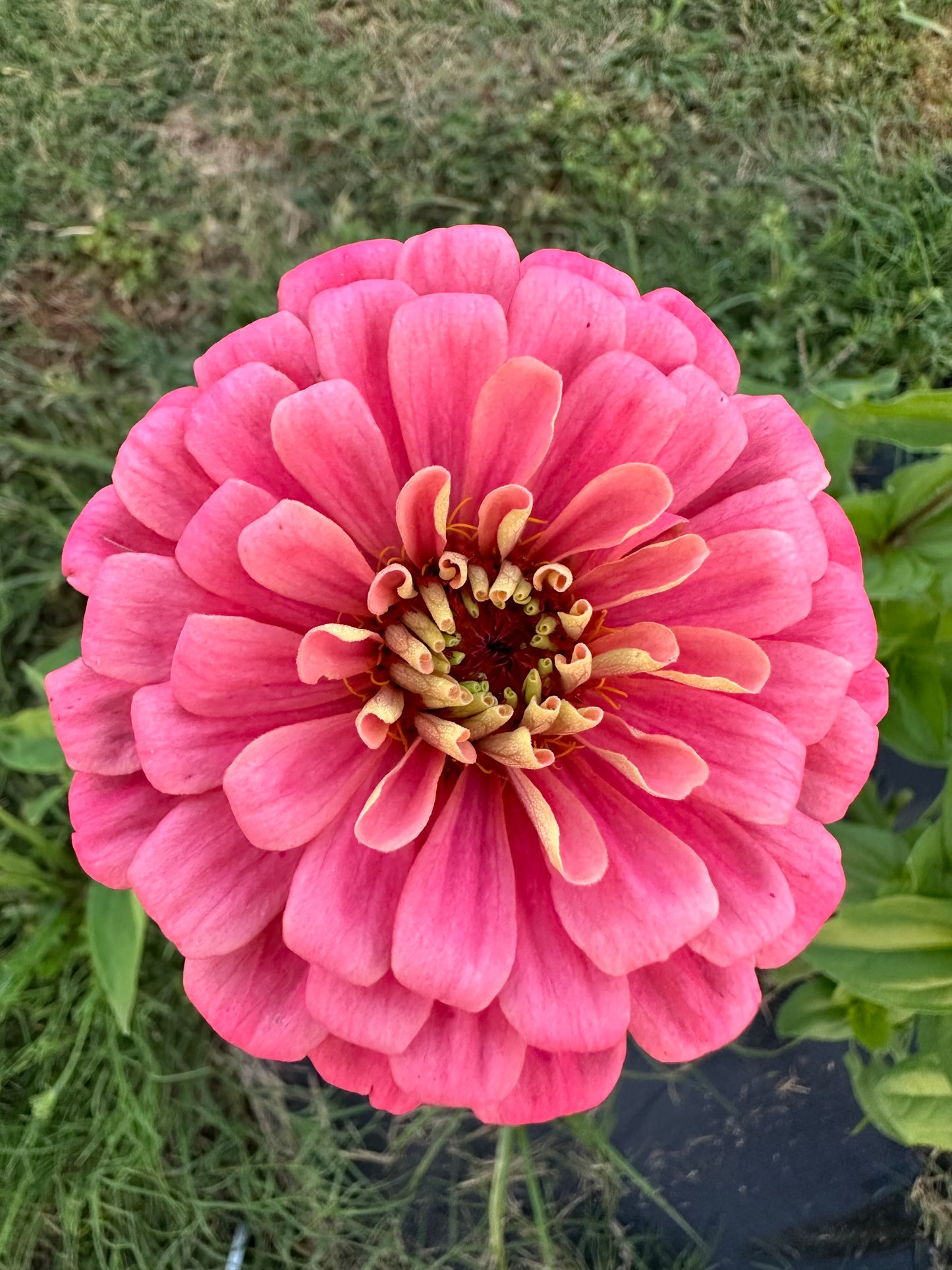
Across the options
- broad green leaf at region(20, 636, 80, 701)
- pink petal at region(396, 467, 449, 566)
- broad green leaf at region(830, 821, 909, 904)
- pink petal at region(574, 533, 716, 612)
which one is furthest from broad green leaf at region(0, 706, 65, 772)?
broad green leaf at region(830, 821, 909, 904)

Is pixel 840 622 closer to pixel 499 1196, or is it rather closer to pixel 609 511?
pixel 609 511

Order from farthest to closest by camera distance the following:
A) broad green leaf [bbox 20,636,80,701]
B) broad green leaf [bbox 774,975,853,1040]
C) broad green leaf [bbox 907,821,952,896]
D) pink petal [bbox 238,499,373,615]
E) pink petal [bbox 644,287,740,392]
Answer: broad green leaf [bbox 20,636,80,701] → broad green leaf [bbox 774,975,853,1040] → broad green leaf [bbox 907,821,952,896] → pink petal [bbox 644,287,740,392] → pink petal [bbox 238,499,373,615]

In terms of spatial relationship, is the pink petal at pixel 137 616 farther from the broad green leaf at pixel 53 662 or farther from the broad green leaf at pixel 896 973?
the broad green leaf at pixel 896 973

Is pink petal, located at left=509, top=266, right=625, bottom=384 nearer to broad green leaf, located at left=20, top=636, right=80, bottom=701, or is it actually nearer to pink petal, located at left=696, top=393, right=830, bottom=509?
pink petal, located at left=696, top=393, right=830, bottom=509

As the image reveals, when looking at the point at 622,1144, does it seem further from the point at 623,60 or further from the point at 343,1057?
the point at 623,60

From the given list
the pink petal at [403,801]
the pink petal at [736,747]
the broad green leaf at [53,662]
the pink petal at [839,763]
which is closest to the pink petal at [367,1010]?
the pink petal at [403,801]

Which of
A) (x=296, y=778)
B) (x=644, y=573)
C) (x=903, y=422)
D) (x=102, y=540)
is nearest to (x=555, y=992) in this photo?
(x=296, y=778)

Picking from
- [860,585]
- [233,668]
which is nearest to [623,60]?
[860,585]
